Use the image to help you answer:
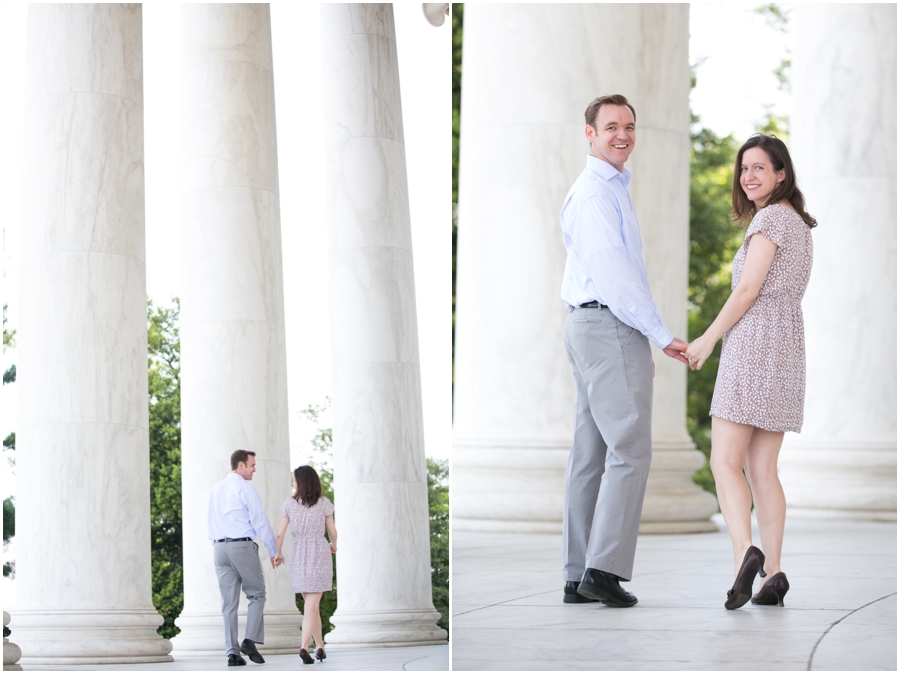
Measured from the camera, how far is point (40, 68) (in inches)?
5886

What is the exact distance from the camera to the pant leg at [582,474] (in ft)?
281

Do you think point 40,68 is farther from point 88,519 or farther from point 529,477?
point 529,477

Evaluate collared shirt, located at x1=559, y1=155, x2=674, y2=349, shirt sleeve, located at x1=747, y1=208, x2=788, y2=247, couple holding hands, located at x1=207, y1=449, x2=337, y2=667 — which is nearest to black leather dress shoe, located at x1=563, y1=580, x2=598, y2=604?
collared shirt, located at x1=559, y1=155, x2=674, y2=349

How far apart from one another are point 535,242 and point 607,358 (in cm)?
6523

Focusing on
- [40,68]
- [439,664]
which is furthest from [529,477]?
[40,68]

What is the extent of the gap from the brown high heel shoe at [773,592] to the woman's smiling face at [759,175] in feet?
87.9

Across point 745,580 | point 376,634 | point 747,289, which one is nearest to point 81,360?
point 376,634

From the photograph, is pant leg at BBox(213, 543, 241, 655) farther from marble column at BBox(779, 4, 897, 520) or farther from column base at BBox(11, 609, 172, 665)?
marble column at BBox(779, 4, 897, 520)

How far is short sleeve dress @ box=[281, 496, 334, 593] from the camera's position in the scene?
162 metres

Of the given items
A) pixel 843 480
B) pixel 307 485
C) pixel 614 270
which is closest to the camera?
pixel 614 270

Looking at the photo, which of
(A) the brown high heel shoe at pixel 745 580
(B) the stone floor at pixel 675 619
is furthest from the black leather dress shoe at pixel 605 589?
(A) the brown high heel shoe at pixel 745 580

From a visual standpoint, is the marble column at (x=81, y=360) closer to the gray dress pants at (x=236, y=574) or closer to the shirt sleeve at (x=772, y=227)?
the gray dress pants at (x=236, y=574)

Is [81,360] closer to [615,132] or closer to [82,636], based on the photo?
[82,636]

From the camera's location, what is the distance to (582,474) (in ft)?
282
